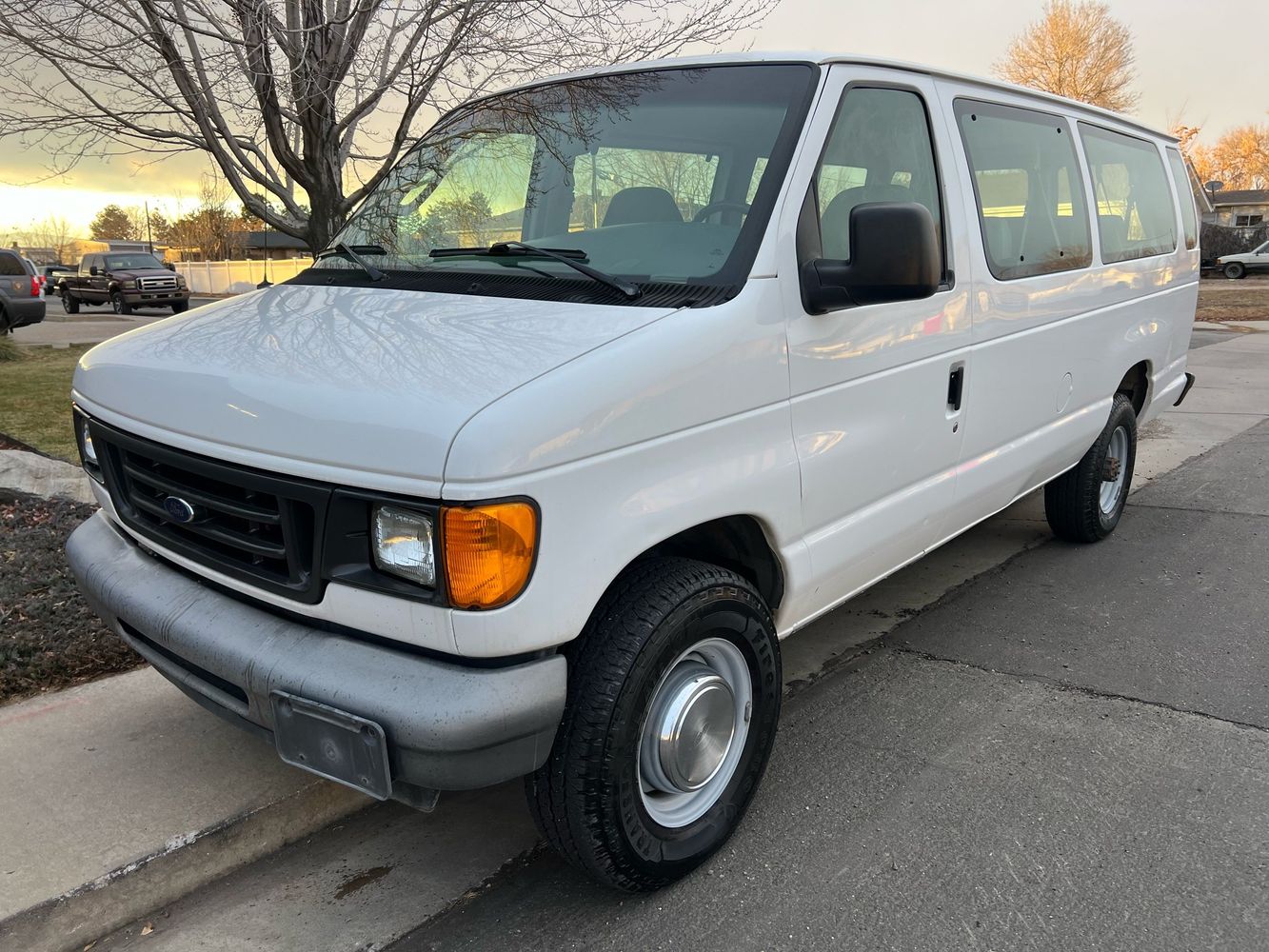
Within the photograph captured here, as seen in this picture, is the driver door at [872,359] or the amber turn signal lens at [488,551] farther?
the driver door at [872,359]

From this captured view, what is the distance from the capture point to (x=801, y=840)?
2.83 metres

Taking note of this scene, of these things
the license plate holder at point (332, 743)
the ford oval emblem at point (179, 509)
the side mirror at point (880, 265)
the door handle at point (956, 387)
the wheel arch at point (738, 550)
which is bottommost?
the license plate holder at point (332, 743)

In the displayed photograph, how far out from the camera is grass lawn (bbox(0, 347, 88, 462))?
6.76 m

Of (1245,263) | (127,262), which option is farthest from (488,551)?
(1245,263)

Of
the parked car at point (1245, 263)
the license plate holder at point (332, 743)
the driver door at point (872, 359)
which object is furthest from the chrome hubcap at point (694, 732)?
the parked car at point (1245, 263)

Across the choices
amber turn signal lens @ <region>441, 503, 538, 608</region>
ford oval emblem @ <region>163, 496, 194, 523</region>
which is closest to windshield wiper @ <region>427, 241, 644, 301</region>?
amber turn signal lens @ <region>441, 503, 538, 608</region>

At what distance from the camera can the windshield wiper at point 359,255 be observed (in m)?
3.06

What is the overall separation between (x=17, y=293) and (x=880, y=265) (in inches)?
668

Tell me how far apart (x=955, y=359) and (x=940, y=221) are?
0.48 meters

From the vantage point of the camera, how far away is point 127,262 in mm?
26812

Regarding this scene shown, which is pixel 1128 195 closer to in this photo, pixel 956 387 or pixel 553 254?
pixel 956 387

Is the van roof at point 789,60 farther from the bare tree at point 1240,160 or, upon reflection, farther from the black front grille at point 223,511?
the bare tree at point 1240,160

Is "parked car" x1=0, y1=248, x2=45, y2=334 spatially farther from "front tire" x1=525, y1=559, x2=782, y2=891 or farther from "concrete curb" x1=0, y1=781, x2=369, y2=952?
"front tire" x1=525, y1=559, x2=782, y2=891

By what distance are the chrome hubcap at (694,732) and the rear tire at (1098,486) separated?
10.3ft
